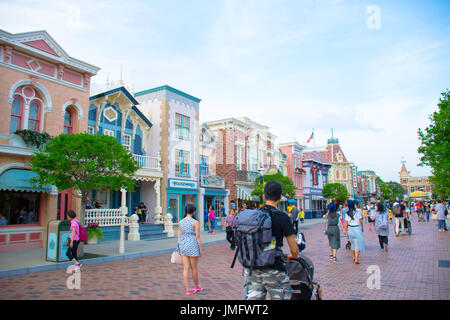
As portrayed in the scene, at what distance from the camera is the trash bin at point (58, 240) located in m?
10.1

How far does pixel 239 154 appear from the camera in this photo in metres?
31.4

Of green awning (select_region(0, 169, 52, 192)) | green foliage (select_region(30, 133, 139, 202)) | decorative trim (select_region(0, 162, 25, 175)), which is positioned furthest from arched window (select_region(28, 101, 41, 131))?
green foliage (select_region(30, 133, 139, 202))

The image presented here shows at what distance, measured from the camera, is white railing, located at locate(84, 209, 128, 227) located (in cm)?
1596

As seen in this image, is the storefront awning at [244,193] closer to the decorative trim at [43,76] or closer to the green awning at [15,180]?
the decorative trim at [43,76]

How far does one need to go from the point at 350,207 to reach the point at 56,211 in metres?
12.5

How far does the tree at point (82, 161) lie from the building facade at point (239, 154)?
17.3m

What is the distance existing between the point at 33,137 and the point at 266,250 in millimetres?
13449

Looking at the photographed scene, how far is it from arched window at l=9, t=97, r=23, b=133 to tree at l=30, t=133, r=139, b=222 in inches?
147

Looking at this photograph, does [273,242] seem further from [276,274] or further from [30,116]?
[30,116]

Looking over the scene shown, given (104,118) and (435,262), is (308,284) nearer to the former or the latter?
(435,262)
